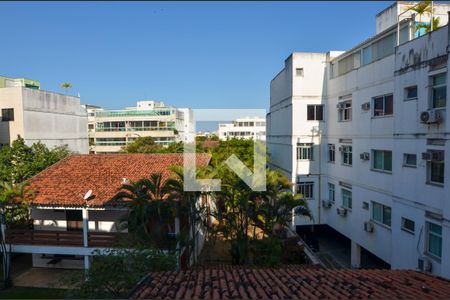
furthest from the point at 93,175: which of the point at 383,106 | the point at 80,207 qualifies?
the point at 383,106

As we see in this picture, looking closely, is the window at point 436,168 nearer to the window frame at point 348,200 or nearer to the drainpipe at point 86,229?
the window frame at point 348,200

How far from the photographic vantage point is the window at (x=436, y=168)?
10273mm

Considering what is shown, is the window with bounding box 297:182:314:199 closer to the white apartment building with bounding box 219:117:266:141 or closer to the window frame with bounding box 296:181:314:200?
the window frame with bounding box 296:181:314:200

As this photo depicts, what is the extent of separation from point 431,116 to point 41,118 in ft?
86.9

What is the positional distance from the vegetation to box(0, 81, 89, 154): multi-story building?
17.8 m

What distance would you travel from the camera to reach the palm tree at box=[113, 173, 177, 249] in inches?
466

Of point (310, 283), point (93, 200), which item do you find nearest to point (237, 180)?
point (93, 200)

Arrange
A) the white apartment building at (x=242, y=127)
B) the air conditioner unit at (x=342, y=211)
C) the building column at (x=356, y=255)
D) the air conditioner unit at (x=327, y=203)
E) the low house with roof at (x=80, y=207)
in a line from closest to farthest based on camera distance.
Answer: the low house with roof at (x=80, y=207) → the building column at (x=356, y=255) → the air conditioner unit at (x=342, y=211) → the air conditioner unit at (x=327, y=203) → the white apartment building at (x=242, y=127)

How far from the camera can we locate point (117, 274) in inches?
334

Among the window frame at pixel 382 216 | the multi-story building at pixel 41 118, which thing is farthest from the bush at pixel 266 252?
the multi-story building at pixel 41 118

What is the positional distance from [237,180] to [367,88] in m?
8.08

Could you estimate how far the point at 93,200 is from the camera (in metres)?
13.7

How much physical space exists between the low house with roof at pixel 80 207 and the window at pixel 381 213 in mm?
8548

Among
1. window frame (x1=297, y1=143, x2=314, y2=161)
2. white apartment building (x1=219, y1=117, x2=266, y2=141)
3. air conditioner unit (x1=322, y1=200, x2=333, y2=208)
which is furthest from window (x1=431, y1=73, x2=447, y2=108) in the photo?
white apartment building (x1=219, y1=117, x2=266, y2=141)
